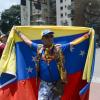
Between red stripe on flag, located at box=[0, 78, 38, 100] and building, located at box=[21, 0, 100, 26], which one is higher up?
red stripe on flag, located at box=[0, 78, 38, 100]

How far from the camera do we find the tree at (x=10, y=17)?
124000 mm

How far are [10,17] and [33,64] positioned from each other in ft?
411

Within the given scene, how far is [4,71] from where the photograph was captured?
25.0ft

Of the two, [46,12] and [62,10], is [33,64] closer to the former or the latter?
[46,12]

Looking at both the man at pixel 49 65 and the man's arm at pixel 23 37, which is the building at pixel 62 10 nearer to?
the man's arm at pixel 23 37

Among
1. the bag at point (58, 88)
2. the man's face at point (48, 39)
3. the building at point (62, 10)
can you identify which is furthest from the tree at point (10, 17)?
the man's face at point (48, 39)

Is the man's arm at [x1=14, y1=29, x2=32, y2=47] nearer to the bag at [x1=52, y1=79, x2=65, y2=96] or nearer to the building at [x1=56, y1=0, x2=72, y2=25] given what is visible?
the bag at [x1=52, y1=79, x2=65, y2=96]

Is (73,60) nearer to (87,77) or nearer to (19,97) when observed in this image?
(87,77)

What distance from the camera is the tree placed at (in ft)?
407

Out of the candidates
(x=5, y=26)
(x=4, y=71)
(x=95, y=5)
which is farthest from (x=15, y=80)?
(x=5, y=26)

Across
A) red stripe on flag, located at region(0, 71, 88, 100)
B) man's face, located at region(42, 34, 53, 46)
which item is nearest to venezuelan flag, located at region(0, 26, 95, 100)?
red stripe on flag, located at region(0, 71, 88, 100)

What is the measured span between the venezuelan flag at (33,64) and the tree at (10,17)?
11359 cm

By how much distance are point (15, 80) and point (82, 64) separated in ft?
3.46

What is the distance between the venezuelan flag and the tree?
4472 inches
